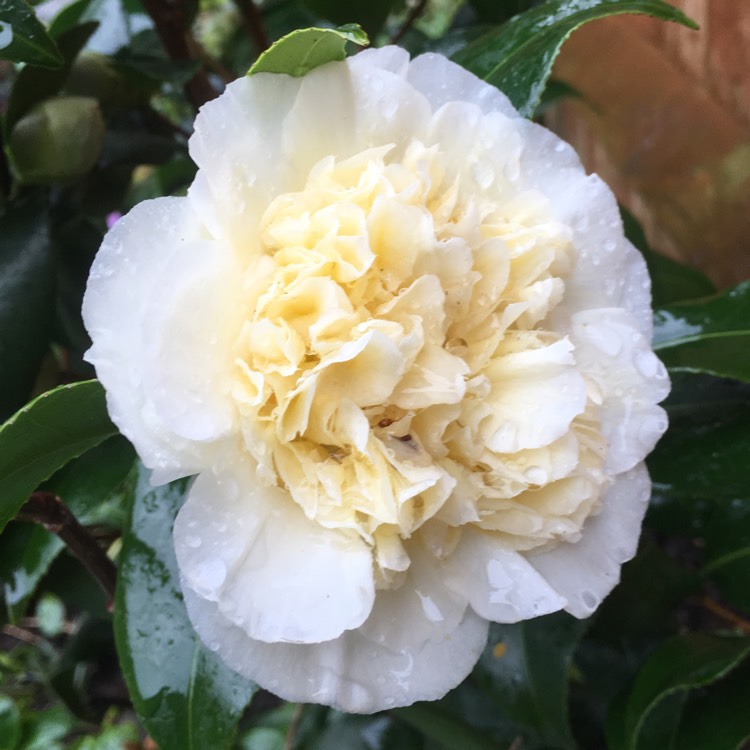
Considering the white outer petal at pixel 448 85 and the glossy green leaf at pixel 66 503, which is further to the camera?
the glossy green leaf at pixel 66 503

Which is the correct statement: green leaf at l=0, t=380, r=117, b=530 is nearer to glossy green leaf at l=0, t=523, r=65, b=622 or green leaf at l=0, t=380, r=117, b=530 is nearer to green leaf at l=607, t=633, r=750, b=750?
glossy green leaf at l=0, t=523, r=65, b=622

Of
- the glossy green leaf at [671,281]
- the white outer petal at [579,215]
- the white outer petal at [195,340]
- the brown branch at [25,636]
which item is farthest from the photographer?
the brown branch at [25,636]

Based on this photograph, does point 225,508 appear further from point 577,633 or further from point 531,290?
point 577,633

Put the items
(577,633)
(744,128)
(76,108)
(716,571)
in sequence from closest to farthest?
(76,108) < (577,633) < (716,571) < (744,128)

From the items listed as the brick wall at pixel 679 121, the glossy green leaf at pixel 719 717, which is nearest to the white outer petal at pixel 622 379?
the glossy green leaf at pixel 719 717

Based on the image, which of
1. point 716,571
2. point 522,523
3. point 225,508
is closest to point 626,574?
point 716,571

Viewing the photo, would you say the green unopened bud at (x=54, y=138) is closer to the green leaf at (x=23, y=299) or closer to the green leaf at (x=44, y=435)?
the green leaf at (x=23, y=299)

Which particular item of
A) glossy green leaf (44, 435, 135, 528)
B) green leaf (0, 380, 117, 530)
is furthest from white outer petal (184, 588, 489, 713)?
glossy green leaf (44, 435, 135, 528)
